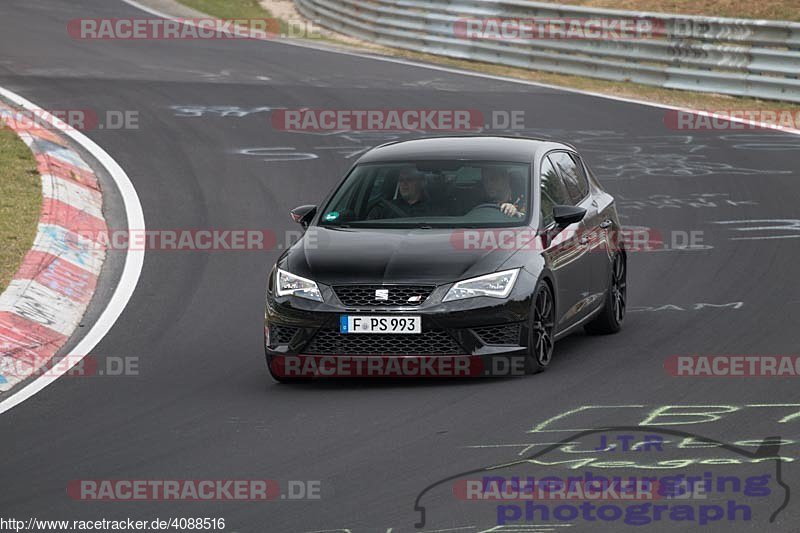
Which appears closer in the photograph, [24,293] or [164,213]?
[24,293]

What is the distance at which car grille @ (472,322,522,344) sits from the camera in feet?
33.5

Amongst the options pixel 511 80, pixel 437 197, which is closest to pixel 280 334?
pixel 437 197

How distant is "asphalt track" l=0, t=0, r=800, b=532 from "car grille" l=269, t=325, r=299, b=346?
0.32 meters

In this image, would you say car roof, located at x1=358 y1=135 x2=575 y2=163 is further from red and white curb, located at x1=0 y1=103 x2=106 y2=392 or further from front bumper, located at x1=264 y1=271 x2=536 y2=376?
red and white curb, located at x1=0 y1=103 x2=106 y2=392

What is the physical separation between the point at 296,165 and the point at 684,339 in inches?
347

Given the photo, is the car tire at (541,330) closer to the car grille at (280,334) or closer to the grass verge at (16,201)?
the car grille at (280,334)

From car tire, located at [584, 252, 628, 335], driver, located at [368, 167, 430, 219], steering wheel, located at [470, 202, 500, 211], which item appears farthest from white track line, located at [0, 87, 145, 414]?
car tire, located at [584, 252, 628, 335]

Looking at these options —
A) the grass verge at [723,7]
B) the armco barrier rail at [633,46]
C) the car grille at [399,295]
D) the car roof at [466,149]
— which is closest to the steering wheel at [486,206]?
the car roof at [466,149]

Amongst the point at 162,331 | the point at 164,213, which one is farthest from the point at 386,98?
the point at 162,331

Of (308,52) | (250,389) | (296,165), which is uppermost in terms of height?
(308,52)

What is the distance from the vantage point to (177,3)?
Answer: 37719 mm

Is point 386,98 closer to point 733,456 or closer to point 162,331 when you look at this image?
point 162,331

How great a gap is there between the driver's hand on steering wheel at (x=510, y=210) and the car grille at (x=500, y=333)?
113 cm

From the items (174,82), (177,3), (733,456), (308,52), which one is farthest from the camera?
(177,3)
